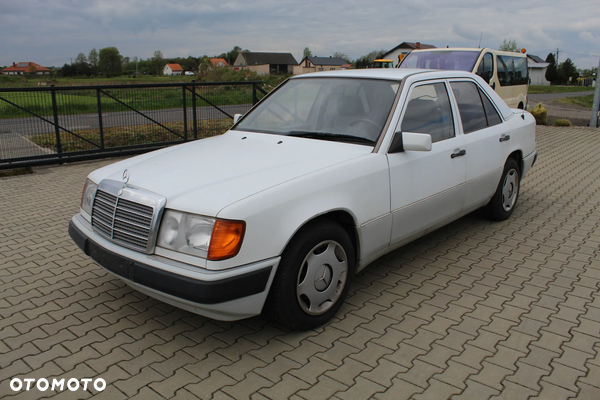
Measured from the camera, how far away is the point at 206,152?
13.4ft

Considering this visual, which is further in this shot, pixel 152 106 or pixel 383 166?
pixel 152 106

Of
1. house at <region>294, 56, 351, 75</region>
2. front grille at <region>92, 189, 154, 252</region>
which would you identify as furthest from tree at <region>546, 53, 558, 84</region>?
front grille at <region>92, 189, 154, 252</region>

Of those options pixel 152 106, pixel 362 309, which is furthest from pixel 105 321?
pixel 152 106

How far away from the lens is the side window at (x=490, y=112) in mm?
5375

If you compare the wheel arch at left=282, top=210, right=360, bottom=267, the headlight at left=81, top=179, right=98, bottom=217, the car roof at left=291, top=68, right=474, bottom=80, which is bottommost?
the wheel arch at left=282, top=210, right=360, bottom=267

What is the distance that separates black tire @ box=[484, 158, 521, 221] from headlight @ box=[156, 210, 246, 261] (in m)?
3.80

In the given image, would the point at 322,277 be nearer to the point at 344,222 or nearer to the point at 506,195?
the point at 344,222

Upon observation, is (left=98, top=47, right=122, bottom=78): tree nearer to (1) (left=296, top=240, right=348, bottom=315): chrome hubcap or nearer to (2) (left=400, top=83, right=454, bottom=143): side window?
(2) (left=400, top=83, right=454, bottom=143): side window

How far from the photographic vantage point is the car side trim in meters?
2.88

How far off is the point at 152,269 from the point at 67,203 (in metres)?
4.37

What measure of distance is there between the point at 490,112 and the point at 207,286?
3.90 m

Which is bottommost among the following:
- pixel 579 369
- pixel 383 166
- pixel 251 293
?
pixel 579 369

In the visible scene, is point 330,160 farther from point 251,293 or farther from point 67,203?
point 67,203

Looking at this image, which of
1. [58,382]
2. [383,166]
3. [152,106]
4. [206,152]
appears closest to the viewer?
[58,382]
